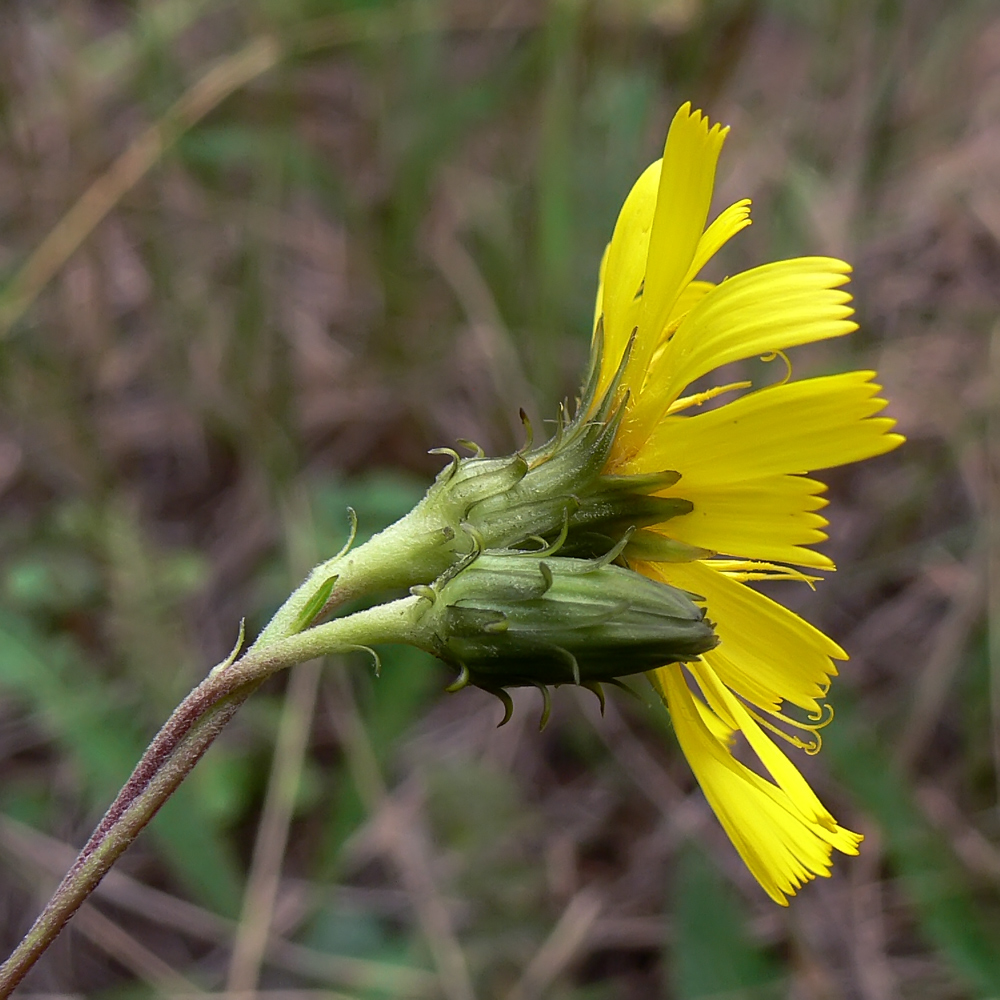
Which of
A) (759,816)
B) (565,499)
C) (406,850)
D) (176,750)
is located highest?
(565,499)

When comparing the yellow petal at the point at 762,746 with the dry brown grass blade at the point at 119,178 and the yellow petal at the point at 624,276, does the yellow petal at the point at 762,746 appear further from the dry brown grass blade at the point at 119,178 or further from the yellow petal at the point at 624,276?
the dry brown grass blade at the point at 119,178

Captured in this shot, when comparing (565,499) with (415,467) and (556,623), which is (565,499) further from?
(415,467)

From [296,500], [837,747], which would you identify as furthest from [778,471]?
[296,500]

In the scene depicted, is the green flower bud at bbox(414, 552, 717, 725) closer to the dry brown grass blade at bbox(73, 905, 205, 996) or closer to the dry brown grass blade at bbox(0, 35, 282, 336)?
the dry brown grass blade at bbox(73, 905, 205, 996)

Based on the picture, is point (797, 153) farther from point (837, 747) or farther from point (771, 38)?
point (837, 747)

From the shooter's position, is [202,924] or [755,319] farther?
[202,924]

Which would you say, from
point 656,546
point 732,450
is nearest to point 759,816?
point 656,546

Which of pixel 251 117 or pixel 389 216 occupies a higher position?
pixel 251 117
